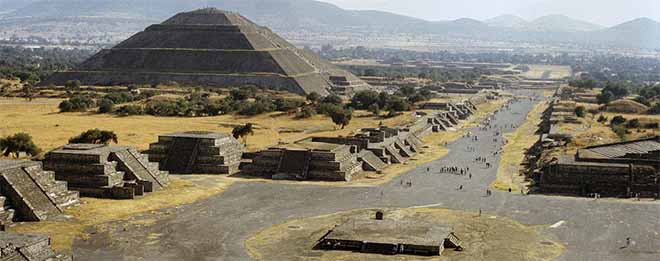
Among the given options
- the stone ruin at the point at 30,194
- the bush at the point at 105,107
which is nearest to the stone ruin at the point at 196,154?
the stone ruin at the point at 30,194

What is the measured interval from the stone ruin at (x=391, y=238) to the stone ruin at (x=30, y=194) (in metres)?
16.0

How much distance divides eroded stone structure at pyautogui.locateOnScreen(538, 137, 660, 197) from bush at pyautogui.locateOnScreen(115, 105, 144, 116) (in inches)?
2428

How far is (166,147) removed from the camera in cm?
6706

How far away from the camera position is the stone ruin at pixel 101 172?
53.9m

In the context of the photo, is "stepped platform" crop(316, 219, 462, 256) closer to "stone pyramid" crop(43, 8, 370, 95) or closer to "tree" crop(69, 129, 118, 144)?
"tree" crop(69, 129, 118, 144)

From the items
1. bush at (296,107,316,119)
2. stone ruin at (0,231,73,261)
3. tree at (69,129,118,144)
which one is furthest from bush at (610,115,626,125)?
stone ruin at (0,231,73,261)

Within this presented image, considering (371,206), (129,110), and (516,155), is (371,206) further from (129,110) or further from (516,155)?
(129,110)

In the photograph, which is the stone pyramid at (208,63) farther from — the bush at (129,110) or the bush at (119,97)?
the bush at (129,110)

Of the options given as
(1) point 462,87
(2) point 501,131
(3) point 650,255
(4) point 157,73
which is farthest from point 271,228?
(1) point 462,87

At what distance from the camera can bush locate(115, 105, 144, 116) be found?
108325 mm

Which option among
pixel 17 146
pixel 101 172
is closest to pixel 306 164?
pixel 101 172

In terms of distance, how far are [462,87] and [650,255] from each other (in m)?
142

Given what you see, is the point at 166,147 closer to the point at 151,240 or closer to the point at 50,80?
the point at 151,240

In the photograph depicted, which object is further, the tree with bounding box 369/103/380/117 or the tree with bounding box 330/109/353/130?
the tree with bounding box 369/103/380/117
